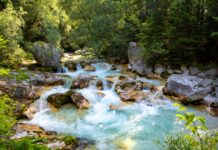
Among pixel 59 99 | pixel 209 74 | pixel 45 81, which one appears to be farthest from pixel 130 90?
pixel 45 81

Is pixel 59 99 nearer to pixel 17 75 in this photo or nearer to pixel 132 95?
pixel 132 95

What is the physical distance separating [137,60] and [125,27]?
4.51 metres

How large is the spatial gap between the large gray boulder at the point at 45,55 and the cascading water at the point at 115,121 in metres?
6.10

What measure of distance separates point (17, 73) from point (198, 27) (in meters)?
14.7

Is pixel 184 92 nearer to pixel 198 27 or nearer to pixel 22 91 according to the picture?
pixel 198 27

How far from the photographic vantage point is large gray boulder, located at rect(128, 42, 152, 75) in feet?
A: 74.2

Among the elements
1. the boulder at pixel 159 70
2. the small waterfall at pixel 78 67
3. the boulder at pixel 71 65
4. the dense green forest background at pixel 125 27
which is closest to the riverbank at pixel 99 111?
the boulder at pixel 159 70

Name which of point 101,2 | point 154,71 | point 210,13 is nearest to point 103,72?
point 154,71

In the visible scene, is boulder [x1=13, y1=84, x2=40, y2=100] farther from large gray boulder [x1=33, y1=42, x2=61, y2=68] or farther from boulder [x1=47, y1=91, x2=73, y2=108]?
large gray boulder [x1=33, y1=42, x2=61, y2=68]

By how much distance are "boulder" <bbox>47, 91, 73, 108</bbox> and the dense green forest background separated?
15.3 feet

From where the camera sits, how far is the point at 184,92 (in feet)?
56.5

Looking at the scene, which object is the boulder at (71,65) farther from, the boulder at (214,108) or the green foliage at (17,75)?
the boulder at (214,108)

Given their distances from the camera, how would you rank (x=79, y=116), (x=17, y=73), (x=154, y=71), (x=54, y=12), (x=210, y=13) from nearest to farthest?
(x=79, y=116) → (x=210, y=13) → (x=17, y=73) → (x=154, y=71) → (x=54, y=12)

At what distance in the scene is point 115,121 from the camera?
1442cm
